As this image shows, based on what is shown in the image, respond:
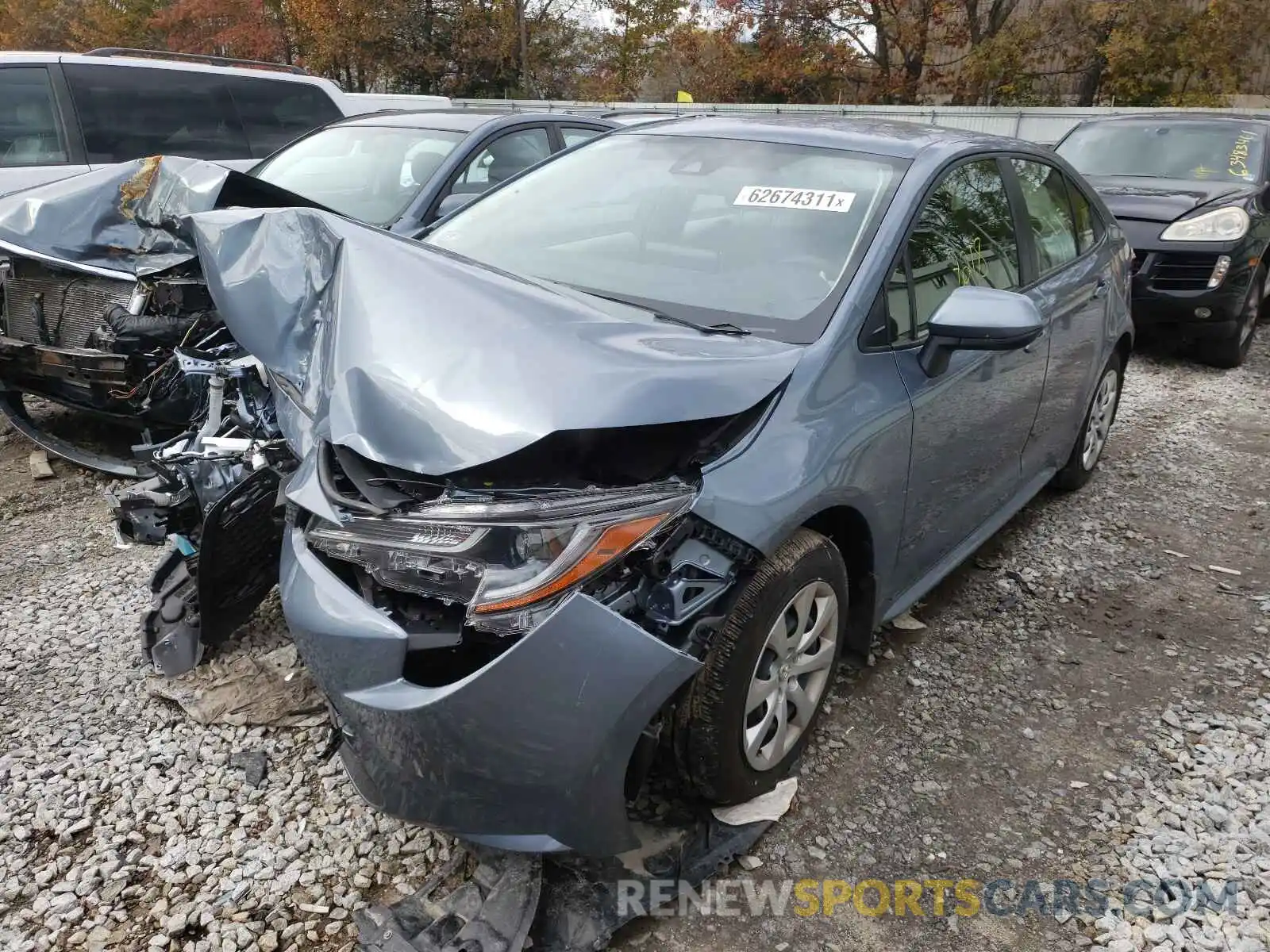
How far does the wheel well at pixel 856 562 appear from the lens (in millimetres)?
2484

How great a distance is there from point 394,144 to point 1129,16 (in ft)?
59.2

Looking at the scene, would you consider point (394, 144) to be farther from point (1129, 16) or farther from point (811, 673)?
point (1129, 16)

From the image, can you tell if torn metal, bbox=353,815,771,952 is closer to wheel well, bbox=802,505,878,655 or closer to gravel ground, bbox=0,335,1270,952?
gravel ground, bbox=0,335,1270,952

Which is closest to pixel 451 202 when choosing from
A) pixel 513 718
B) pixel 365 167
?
pixel 365 167

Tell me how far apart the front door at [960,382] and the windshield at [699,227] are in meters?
0.23

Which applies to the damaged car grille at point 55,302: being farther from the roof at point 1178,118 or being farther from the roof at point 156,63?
the roof at point 1178,118

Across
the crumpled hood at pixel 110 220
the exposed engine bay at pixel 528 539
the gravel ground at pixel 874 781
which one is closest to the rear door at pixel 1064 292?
the gravel ground at pixel 874 781

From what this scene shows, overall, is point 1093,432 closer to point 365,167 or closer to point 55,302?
point 365,167

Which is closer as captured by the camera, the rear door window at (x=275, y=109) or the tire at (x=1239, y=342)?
the tire at (x=1239, y=342)

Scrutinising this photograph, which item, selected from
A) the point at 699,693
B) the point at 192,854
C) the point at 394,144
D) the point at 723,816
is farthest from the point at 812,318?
the point at 394,144

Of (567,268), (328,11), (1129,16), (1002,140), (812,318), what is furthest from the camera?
(328,11)

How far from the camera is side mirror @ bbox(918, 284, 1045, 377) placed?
260cm

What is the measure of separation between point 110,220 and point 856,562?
12.1 ft

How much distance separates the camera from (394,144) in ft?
18.5
